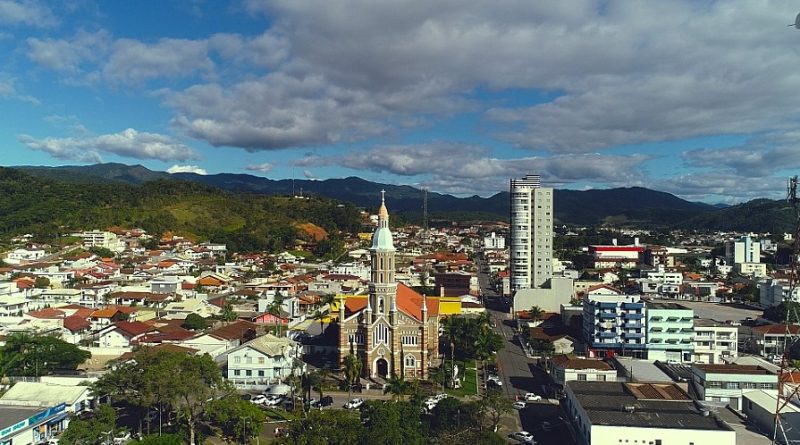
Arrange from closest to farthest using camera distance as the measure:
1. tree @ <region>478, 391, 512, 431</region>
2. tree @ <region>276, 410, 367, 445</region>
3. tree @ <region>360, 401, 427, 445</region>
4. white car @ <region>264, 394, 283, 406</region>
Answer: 1. tree @ <region>276, 410, 367, 445</region>
2. tree @ <region>360, 401, 427, 445</region>
3. tree @ <region>478, 391, 512, 431</region>
4. white car @ <region>264, 394, 283, 406</region>

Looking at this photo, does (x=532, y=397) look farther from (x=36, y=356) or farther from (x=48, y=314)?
(x=48, y=314)

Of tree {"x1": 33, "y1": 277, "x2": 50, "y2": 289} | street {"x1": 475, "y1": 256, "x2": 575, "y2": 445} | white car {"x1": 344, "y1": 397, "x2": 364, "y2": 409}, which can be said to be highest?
tree {"x1": 33, "y1": 277, "x2": 50, "y2": 289}

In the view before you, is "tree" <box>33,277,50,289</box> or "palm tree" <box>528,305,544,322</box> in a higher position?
"tree" <box>33,277,50,289</box>

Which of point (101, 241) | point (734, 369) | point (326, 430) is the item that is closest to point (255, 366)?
point (326, 430)

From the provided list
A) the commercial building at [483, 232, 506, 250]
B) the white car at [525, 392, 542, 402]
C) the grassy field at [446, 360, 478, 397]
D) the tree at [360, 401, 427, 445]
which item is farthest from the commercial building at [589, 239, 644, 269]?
the tree at [360, 401, 427, 445]

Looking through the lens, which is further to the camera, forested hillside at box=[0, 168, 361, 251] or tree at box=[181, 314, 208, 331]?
forested hillside at box=[0, 168, 361, 251]

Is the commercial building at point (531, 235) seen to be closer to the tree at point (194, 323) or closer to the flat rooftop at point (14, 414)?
the tree at point (194, 323)

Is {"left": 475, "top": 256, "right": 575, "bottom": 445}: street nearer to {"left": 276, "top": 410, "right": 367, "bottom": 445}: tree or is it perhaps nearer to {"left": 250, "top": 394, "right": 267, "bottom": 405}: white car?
{"left": 276, "top": 410, "right": 367, "bottom": 445}: tree
